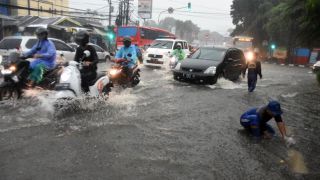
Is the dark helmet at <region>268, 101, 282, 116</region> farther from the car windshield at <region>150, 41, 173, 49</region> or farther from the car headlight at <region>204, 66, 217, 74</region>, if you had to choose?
the car windshield at <region>150, 41, 173, 49</region>

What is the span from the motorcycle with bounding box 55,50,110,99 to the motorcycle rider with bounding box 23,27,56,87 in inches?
44.4

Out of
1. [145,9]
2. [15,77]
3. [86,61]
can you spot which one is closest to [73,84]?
[86,61]

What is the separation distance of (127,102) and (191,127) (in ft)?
9.44

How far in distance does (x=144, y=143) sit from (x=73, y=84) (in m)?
2.46

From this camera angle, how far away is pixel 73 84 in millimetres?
8477

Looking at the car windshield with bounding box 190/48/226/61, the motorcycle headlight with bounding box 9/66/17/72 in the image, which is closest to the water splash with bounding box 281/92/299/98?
the car windshield with bounding box 190/48/226/61

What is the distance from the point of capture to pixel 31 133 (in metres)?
7.07

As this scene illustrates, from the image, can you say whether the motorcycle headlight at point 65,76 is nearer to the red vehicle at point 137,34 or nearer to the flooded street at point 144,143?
the flooded street at point 144,143

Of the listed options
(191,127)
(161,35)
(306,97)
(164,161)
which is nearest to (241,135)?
(191,127)

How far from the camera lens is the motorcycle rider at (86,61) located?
9.17m

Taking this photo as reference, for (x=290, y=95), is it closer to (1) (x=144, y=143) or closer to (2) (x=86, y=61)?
(2) (x=86, y=61)

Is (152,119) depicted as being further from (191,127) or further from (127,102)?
(127,102)

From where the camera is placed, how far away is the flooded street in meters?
5.51

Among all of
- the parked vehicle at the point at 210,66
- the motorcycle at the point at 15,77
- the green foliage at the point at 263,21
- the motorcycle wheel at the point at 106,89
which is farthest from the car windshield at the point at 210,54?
the green foliage at the point at 263,21
